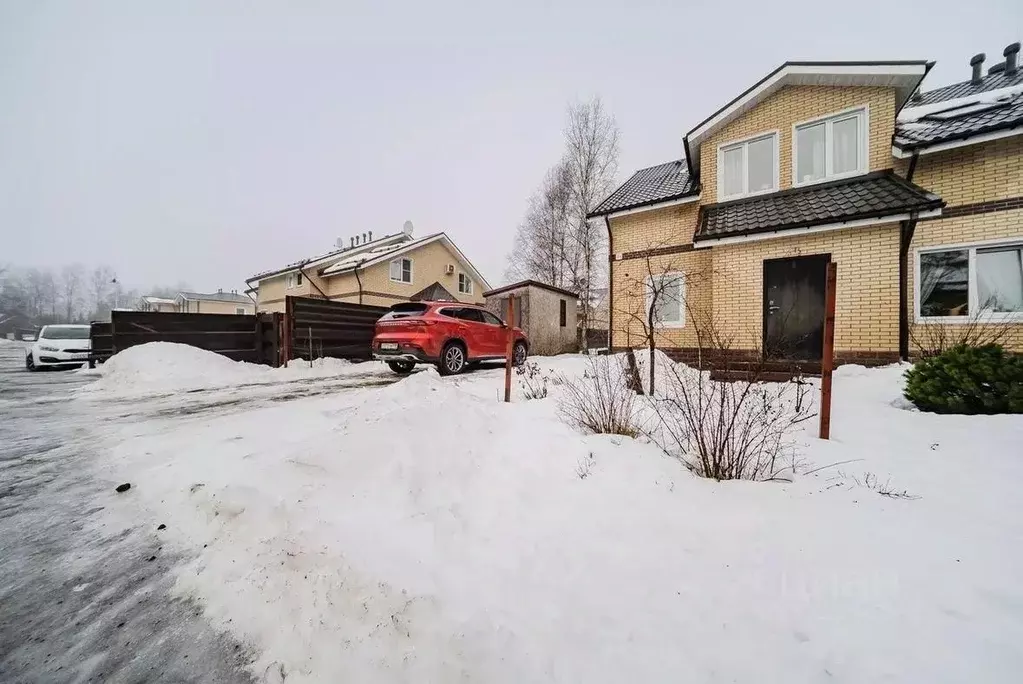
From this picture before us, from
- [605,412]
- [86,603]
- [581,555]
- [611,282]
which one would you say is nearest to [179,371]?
[86,603]

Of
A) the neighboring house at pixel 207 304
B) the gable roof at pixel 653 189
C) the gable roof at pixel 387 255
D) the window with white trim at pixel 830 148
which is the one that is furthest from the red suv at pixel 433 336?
the neighboring house at pixel 207 304

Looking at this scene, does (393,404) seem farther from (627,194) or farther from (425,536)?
(627,194)

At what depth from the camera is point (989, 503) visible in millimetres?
2334

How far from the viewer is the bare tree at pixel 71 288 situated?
60.2m

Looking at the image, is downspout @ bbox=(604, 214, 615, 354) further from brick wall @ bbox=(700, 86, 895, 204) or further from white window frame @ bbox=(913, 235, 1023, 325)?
white window frame @ bbox=(913, 235, 1023, 325)

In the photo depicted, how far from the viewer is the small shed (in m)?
14.7

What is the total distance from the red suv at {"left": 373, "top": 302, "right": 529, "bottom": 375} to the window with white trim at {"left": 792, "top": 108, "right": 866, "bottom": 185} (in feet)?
25.8

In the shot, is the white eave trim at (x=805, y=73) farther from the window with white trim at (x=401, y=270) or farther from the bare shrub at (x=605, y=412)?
the window with white trim at (x=401, y=270)

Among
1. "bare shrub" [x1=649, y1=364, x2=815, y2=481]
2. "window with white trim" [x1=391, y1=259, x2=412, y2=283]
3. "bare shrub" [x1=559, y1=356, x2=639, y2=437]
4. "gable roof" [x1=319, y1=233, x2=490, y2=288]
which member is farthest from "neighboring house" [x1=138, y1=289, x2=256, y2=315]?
"bare shrub" [x1=649, y1=364, x2=815, y2=481]

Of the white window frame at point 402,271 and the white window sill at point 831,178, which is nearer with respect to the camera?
the white window sill at point 831,178

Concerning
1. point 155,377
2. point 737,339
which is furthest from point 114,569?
point 737,339

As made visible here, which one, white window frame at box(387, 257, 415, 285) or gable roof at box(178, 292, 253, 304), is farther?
gable roof at box(178, 292, 253, 304)

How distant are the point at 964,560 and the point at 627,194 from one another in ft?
38.4

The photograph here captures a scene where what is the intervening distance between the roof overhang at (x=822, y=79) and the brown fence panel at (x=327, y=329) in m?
10.8
